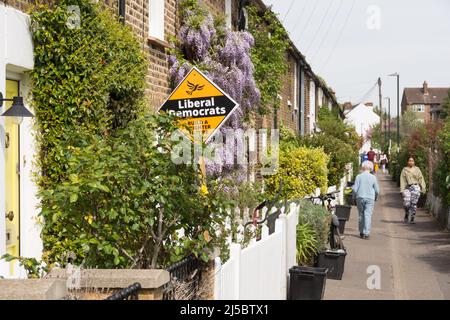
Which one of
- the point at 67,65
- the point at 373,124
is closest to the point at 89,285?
the point at 67,65

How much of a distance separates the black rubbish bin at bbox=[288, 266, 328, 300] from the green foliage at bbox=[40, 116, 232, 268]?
4.21 meters

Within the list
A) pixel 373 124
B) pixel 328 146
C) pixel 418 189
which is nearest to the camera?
pixel 418 189

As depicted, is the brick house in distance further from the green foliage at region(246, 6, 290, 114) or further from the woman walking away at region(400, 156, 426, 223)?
the green foliage at region(246, 6, 290, 114)

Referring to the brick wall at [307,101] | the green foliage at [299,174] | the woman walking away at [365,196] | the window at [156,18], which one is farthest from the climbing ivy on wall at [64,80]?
the brick wall at [307,101]

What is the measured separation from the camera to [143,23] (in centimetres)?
1091

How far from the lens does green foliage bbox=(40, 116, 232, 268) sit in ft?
16.1

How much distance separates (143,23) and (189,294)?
6510 millimetres

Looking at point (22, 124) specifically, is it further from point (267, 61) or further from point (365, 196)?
point (365, 196)

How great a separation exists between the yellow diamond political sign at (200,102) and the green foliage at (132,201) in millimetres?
2169

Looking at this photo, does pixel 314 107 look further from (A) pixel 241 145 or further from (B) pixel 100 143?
(B) pixel 100 143

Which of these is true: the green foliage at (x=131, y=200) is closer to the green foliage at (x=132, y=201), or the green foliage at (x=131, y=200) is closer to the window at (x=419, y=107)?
the green foliage at (x=132, y=201)

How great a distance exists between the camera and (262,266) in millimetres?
7676

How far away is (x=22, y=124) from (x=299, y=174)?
428 inches

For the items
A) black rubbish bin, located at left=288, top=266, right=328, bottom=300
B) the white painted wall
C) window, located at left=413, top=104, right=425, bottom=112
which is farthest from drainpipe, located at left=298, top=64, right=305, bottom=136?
window, located at left=413, top=104, right=425, bottom=112
